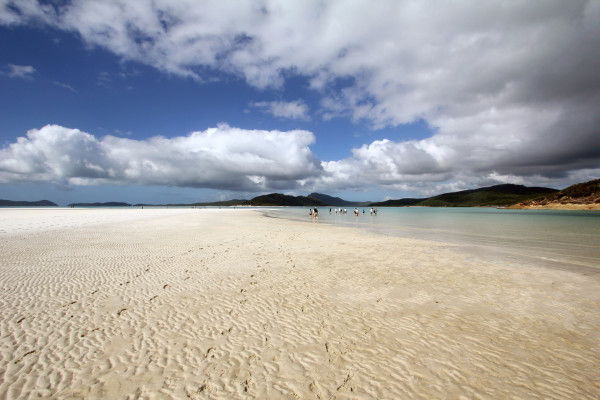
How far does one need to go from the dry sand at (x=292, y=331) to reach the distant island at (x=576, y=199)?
17292 centimetres

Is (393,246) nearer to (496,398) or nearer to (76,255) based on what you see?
(496,398)

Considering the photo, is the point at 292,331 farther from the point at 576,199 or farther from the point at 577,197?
the point at 577,197

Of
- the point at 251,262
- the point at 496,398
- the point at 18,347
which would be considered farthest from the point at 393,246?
the point at 18,347

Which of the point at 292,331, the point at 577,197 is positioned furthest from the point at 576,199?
the point at 292,331

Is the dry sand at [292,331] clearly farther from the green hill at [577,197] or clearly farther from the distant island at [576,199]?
the green hill at [577,197]

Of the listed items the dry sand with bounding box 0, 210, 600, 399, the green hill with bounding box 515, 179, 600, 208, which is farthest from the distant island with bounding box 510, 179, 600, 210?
the dry sand with bounding box 0, 210, 600, 399

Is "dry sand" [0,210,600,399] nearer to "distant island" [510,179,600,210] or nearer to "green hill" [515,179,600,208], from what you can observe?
"distant island" [510,179,600,210]

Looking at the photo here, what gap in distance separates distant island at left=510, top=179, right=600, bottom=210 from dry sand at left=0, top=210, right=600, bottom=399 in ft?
567

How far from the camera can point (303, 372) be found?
19.0 feet

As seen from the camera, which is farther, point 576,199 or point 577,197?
point 577,197

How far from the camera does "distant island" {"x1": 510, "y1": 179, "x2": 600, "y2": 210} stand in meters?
130

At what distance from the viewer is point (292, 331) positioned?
7.61 meters

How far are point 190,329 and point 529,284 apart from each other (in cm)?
1488

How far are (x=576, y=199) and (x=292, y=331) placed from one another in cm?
19683
